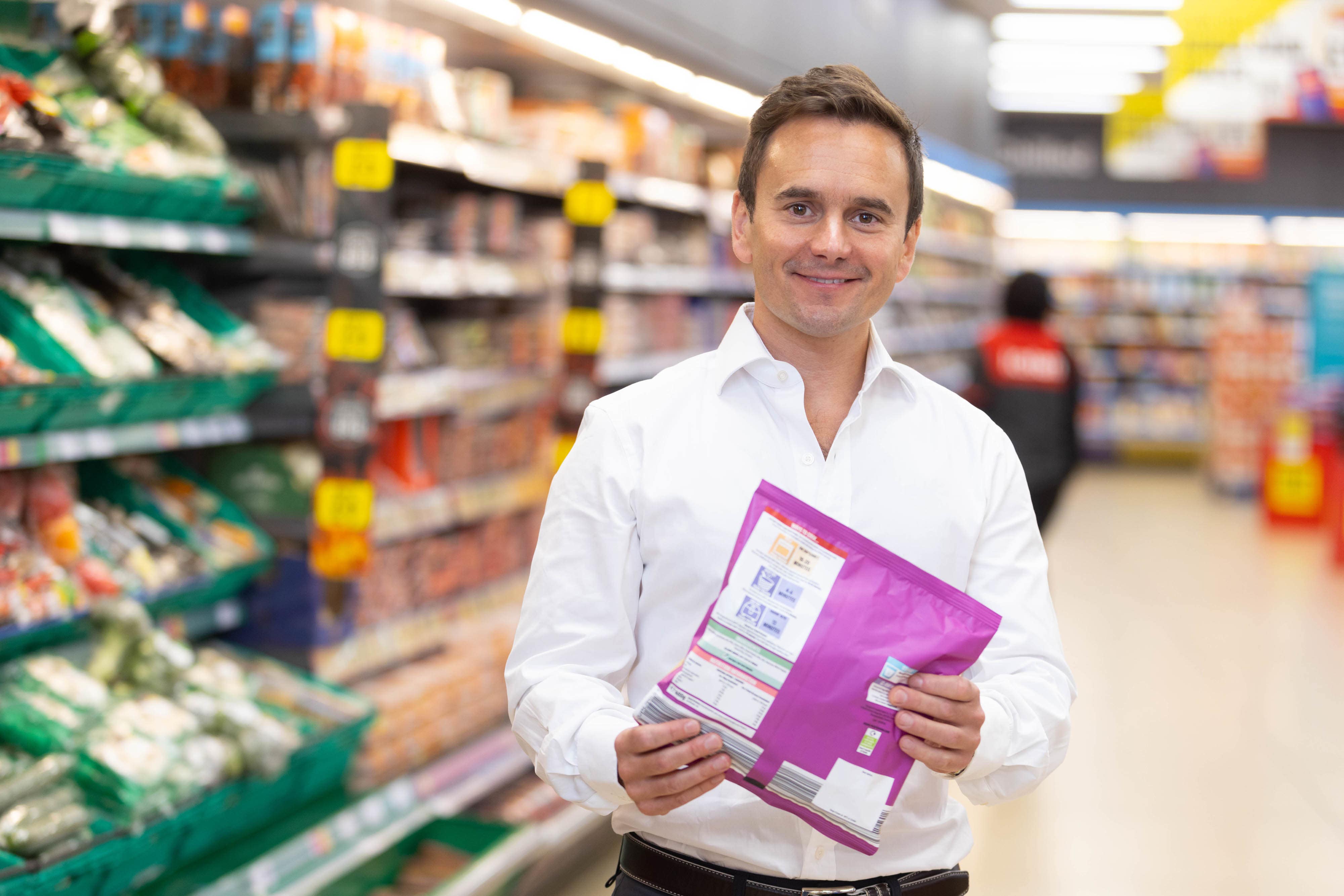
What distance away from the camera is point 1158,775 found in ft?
16.1

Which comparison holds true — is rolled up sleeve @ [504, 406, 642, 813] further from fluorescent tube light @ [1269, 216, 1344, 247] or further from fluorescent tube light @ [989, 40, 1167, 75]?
fluorescent tube light @ [1269, 216, 1344, 247]

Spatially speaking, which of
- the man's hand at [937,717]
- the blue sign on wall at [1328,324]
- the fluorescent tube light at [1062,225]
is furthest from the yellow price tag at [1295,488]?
the man's hand at [937,717]

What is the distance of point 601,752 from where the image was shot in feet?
4.32

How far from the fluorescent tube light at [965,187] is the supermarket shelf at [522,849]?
6.31m

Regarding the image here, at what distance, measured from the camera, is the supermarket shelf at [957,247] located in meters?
11.5

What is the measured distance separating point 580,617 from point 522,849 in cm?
207

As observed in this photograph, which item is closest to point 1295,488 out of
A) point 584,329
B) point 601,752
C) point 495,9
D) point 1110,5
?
point 1110,5

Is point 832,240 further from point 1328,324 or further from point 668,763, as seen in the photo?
point 1328,324

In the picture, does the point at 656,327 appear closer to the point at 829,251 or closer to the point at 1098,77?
the point at 829,251

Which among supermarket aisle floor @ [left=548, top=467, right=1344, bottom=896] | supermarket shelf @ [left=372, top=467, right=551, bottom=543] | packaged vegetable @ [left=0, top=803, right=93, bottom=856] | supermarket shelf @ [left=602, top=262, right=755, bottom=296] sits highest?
supermarket shelf @ [left=602, top=262, right=755, bottom=296]

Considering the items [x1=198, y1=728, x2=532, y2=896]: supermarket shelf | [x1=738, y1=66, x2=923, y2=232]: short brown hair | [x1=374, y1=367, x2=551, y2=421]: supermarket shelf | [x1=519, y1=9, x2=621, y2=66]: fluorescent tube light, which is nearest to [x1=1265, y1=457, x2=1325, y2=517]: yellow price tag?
[x1=519, y1=9, x2=621, y2=66]: fluorescent tube light

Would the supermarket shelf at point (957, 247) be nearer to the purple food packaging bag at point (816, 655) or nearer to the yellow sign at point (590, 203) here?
the yellow sign at point (590, 203)

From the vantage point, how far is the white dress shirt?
4.64 feet

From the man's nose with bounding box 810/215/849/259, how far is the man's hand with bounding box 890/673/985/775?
47 centimetres
